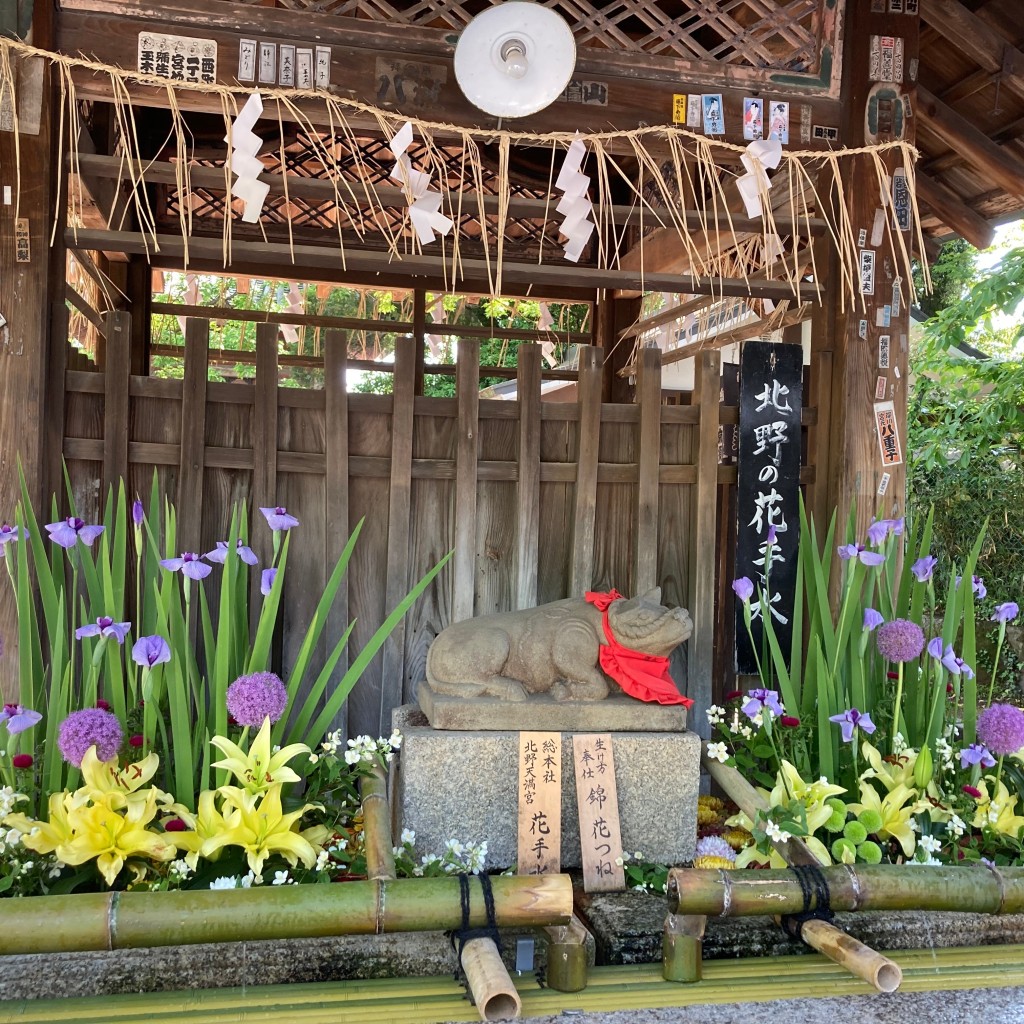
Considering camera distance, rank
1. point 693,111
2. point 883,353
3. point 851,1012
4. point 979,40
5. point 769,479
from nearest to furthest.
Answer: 1. point 851,1012
2. point 693,111
3. point 769,479
4. point 883,353
5. point 979,40

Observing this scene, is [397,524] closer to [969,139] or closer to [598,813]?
[598,813]

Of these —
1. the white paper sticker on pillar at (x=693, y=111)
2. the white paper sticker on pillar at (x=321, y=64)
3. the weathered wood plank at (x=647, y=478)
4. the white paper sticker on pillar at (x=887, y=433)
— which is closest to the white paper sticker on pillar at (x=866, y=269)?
the white paper sticker on pillar at (x=887, y=433)

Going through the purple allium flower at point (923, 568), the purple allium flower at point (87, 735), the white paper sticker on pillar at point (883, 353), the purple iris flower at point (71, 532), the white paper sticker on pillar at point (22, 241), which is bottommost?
the purple allium flower at point (87, 735)

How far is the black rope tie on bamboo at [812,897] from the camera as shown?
7.95 ft

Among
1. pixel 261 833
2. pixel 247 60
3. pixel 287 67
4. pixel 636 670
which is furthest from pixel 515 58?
pixel 261 833

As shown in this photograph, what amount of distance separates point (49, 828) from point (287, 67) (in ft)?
10.3

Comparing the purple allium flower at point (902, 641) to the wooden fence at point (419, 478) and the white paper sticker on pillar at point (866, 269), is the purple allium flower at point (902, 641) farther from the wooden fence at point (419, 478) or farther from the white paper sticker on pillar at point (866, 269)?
the white paper sticker on pillar at point (866, 269)

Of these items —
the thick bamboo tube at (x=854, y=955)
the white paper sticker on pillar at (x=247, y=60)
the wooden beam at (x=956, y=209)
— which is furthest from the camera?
the wooden beam at (x=956, y=209)

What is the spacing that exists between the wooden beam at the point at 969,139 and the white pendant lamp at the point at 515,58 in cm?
288

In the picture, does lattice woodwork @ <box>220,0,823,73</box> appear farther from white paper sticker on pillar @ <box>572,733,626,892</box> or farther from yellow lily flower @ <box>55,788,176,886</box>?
yellow lily flower @ <box>55,788,176,886</box>

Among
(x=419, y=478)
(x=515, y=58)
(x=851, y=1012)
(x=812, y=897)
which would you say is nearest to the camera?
(x=851, y=1012)

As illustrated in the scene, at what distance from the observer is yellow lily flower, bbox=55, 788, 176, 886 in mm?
2455

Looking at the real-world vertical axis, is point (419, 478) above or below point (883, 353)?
below

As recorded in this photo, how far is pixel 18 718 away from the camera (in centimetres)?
256
